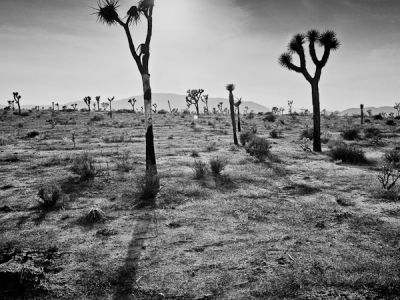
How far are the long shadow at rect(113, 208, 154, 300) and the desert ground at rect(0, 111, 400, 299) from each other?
2 centimetres

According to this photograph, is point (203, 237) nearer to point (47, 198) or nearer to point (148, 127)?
point (47, 198)

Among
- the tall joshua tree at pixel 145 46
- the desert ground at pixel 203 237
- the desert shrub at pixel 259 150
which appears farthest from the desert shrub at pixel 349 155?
the tall joshua tree at pixel 145 46

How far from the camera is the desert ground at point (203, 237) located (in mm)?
3697

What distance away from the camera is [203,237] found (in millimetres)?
5059

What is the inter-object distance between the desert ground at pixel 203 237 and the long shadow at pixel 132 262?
0.06 ft

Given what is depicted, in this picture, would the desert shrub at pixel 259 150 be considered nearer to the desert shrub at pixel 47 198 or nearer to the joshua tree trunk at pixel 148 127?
the joshua tree trunk at pixel 148 127

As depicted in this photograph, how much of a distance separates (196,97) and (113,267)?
46817 mm

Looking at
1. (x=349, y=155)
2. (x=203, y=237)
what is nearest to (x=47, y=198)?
(x=203, y=237)

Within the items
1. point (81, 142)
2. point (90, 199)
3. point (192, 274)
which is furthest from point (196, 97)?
point (192, 274)

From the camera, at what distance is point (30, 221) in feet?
18.9

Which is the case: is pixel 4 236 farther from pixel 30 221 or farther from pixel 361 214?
pixel 361 214

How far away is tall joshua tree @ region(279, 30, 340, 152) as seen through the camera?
13.7 metres

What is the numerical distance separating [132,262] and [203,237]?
1343mm

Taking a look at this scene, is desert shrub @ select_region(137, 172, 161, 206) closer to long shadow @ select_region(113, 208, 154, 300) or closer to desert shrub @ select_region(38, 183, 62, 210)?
long shadow @ select_region(113, 208, 154, 300)
